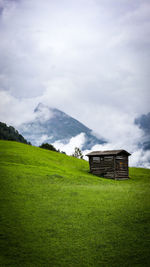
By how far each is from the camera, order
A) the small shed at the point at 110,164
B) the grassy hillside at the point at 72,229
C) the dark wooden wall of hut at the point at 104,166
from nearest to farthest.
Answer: the grassy hillside at the point at 72,229 < the small shed at the point at 110,164 < the dark wooden wall of hut at the point at 104,166

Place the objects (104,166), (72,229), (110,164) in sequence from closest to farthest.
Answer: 1. (72,229)
2. (110,164)
3. (104,166)

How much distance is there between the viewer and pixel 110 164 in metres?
50.1

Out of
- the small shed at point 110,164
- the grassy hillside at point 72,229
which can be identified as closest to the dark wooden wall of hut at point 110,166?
the small shed at point 110,164

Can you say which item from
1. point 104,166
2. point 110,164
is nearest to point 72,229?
point 110,164

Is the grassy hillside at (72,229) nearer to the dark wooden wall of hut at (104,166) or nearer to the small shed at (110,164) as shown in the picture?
the small shed at (110,164)

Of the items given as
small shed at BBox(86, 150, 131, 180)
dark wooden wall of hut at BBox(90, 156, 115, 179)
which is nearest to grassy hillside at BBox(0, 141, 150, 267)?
small shed at BBox(86, 150, 131, 180)

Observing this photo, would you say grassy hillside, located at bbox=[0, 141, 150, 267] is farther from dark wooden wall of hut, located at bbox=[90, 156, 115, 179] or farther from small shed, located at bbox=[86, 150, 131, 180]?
dark wooden wall of hut, located at bbox=[90, 156, 115, 179]

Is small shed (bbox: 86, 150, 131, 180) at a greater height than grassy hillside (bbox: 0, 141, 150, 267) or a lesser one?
greater

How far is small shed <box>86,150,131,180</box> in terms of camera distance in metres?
49.7

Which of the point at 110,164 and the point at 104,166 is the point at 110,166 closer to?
the point at 110,164

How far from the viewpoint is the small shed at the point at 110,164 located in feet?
163

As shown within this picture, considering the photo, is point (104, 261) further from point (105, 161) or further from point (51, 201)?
point (105, 161)

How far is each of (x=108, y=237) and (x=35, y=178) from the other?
19513 mm

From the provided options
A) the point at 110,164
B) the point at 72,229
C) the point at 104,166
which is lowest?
the point at 72,229
